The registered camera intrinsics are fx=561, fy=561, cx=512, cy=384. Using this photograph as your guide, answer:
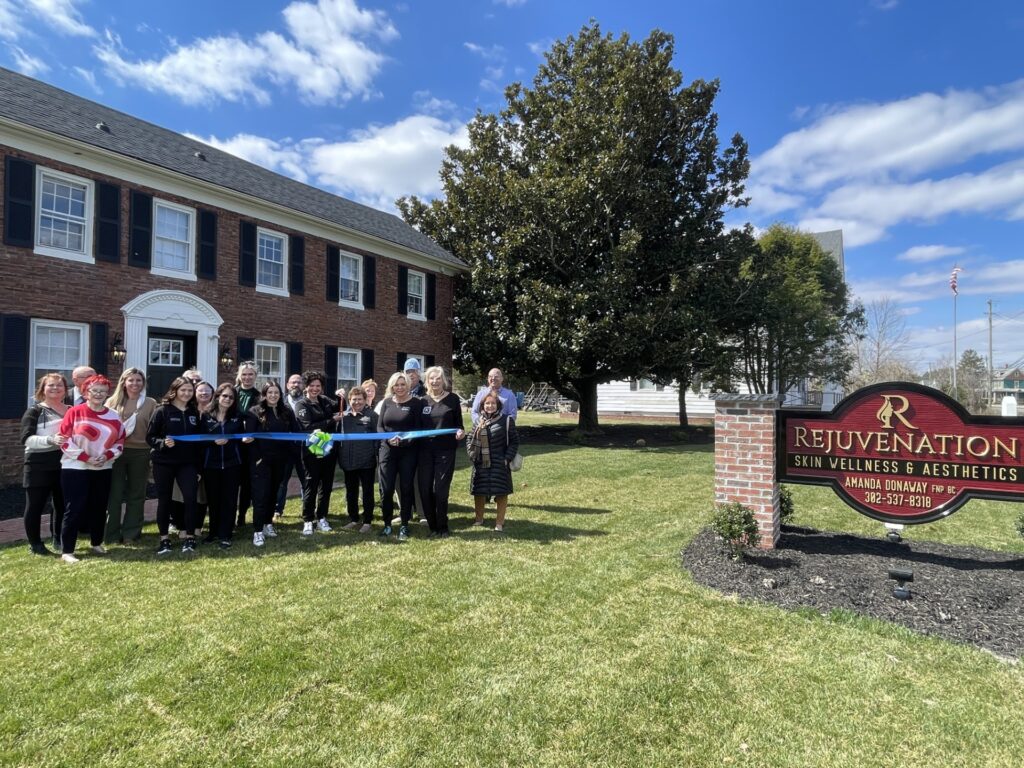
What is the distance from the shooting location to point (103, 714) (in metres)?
2.72

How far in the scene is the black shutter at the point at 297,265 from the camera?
13820 millimetres

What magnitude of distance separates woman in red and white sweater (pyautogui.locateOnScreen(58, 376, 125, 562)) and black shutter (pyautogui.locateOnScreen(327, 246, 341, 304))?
9775 millimetres

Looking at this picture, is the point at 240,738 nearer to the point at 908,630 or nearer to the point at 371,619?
the point at 371,619

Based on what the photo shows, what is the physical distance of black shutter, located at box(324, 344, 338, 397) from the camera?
14571 mm

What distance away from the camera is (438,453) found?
6043 millimetres

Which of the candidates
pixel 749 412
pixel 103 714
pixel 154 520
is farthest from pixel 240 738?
pixel 154 520

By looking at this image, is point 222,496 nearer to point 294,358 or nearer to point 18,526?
point 18,526

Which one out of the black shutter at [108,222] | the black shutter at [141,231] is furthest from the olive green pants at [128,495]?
the black shutter at [141,231]

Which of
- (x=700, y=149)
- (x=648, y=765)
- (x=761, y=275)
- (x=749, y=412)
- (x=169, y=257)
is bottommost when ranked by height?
(x=648, y=765)

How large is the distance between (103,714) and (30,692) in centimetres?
54

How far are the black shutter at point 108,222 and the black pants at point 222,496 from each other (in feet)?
24.0

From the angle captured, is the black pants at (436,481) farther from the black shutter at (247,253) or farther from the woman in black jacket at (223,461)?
the black shutter at (247,253)

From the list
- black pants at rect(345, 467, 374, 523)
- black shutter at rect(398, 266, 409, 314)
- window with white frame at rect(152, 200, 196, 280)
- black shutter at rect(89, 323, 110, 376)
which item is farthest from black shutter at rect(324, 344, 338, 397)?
black pants at rect(345, 467, 374, 523)

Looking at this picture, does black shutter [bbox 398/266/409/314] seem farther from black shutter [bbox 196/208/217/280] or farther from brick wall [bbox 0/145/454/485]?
black shutter [bbox 196/208/217/280]
